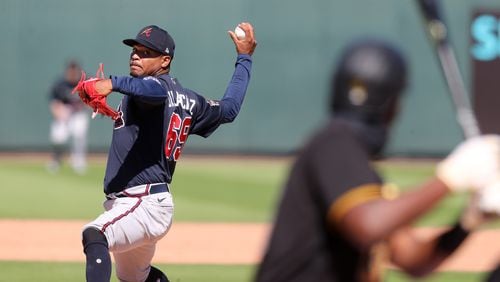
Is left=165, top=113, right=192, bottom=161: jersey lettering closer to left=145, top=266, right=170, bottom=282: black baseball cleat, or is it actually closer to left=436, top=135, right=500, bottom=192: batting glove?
left=145, top=266, right=170, bottom=282: black baseball cleat

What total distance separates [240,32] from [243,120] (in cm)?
1627

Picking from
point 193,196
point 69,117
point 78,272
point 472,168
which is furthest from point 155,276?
point 69,117

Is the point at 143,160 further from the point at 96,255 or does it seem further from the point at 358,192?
the point at 358,192

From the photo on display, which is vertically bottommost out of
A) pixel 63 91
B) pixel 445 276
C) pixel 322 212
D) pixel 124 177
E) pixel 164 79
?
pixel 63 91

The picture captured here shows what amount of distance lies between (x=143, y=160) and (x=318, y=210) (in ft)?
12.9

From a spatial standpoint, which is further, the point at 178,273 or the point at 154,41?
the point at 178,273

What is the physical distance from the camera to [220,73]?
24016mm

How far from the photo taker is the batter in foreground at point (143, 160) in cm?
701

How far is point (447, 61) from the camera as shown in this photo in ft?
13.5

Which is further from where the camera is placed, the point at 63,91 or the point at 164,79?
the point at 63,91

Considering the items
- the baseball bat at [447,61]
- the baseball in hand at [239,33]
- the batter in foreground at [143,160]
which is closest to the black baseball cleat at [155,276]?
the batter in foreground at [143,160]

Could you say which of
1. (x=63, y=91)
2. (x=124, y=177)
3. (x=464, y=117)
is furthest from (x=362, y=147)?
(x=63, y=91)

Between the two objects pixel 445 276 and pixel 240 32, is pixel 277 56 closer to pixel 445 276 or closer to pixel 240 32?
pixel 445 276

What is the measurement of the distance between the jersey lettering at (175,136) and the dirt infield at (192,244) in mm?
3375
